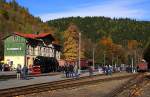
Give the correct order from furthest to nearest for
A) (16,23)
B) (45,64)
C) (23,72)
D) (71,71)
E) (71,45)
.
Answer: (16,23)
(71,45)
(45,64)
(71,71)
(23,72)

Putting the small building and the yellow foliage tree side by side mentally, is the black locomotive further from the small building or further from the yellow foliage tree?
the yellow foliage tree

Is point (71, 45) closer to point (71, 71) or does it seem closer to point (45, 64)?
point (45, 64)

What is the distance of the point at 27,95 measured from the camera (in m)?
24.5

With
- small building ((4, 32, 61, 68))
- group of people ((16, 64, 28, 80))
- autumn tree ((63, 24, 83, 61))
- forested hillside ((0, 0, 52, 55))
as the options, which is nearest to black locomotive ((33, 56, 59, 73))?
small building ((4, 32, 61, 68))

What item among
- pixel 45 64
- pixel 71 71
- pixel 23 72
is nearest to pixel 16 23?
pixel 45 64

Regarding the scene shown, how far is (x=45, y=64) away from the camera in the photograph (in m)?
78.9

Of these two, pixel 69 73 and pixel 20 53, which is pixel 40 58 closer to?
pixel 69 73

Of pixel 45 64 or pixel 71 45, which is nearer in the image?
pixel 45 64

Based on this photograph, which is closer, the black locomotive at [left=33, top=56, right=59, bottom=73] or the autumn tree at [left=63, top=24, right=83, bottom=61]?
the black locomotive at [left=33, top=56, right=59, bottom=73]

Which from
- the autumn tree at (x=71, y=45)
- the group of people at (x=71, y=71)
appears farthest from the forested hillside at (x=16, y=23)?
the group of people at (x=71, y=71)

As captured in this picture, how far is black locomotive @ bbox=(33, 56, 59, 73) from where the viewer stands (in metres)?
76.5

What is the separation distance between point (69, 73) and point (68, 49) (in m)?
69.8

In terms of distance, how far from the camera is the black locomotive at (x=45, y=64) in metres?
76.5

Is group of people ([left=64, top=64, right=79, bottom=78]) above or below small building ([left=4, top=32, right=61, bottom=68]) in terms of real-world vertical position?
below
